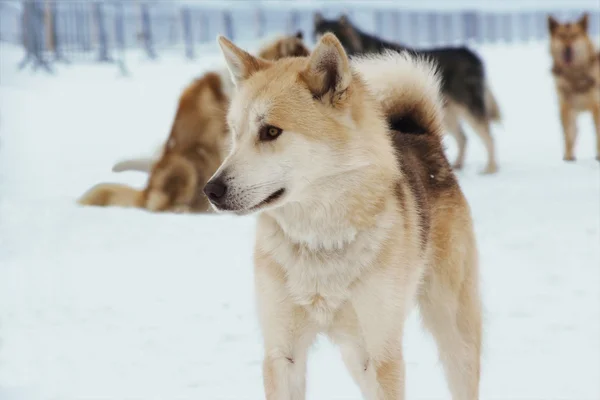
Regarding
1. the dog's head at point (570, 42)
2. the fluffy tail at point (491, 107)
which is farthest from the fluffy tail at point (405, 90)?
the dog's head at point (570, 42)

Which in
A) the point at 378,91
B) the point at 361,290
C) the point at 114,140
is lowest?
the point at 114,140

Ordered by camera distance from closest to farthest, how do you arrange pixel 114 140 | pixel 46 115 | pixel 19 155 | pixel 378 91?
1. pixel 378 91
2. pixel 19 155
3. pixel 114 140
4. pixel 46 115

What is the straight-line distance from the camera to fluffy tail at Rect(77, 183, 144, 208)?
635cm

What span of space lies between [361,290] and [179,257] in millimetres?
2946

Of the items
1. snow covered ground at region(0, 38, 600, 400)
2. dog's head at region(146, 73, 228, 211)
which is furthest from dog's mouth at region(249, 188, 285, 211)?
dog's head at region(146, 73, 228, 211)

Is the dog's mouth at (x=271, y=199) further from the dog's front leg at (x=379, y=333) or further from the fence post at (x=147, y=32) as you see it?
the fence post at (x=147, y=32)

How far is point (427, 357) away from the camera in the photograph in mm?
3551

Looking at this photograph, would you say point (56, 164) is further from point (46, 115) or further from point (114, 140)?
point (46, 115)

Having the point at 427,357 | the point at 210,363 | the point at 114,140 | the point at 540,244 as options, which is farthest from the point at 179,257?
the point at 114,140

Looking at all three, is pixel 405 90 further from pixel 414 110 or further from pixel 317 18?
pixel 317 18

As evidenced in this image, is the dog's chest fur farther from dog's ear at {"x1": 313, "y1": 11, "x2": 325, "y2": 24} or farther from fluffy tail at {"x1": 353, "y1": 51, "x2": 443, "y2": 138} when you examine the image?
dog's ear at {"x1": 313, "y1": 11, "x2": 325, "y2": 24}

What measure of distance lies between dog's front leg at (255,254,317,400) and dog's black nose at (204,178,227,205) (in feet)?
1.03

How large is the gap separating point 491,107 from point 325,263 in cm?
675

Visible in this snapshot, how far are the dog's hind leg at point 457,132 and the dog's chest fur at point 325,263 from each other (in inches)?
237
